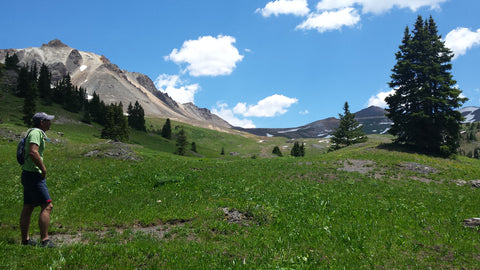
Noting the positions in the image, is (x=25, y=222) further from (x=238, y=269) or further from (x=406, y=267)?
(x=406, y=267)

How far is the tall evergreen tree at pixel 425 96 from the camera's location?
116 feet

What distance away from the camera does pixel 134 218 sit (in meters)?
9.92

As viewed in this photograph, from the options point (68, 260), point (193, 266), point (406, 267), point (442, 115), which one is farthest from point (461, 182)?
point (68, 260)

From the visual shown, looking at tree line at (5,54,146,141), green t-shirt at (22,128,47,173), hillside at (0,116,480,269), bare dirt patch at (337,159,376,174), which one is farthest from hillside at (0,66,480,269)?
tree line at (5,54,146,141)

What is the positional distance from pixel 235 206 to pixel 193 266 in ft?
18.1

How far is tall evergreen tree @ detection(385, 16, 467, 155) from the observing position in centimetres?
3534

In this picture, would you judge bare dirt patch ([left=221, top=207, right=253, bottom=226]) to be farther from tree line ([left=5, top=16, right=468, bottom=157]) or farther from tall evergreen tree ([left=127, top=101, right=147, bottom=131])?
tall evergreen tree ([left=127, top=101, right=147, bottom=131])

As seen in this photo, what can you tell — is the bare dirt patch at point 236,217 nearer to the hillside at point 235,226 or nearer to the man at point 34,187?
the hillside at point 235,226

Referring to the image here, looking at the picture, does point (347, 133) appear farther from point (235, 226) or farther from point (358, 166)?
point (235, 226)

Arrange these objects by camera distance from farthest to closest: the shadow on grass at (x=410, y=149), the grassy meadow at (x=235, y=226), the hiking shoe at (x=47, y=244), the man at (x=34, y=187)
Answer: the shadow on grass at (x=410, y=149) → the man at (x=34, y=187) → the hiking shoe at (x=47, y=244) → the grassy meadow at (x=235, y=226)

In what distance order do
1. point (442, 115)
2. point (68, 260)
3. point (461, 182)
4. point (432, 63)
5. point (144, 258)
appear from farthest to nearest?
point (432, 63)
point (442, 115)
point (461, 182)
point (144, 258)
point (68, 260)

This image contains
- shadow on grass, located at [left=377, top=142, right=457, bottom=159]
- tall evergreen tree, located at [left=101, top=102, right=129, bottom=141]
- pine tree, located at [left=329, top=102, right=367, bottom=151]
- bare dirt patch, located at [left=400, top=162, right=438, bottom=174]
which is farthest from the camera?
tall evergreen tree, located at [left=101, top=102, right=129, bottom=141]

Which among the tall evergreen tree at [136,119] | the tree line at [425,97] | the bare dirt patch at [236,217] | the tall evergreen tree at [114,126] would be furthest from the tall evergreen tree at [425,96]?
the tall evergreen tree at [136,119]

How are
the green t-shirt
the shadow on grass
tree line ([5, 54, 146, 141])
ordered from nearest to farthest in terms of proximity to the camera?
1. the green t-shirt
2. the shadow on grass
3. tree line ([5, 54, 146, 141])
